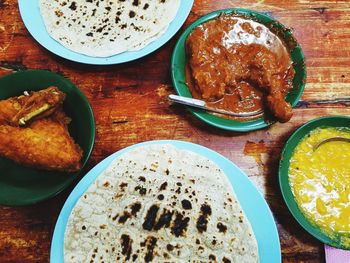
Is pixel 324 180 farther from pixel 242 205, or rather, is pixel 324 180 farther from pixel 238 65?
pixel 238 65

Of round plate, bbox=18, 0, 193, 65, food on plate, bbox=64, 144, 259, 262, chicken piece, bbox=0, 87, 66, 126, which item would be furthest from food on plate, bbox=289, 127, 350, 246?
chicken piece, bbox=0, 87, 66, 126

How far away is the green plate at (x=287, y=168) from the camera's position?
1.82m

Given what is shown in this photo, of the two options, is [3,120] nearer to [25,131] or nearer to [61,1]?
[25,131]

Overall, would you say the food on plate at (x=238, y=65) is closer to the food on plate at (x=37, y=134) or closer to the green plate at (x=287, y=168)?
the green plate at (x=287, y=168)

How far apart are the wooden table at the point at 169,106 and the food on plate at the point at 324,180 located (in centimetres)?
12

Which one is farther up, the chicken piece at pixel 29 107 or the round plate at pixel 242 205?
the chicken piece at pixel 29 107

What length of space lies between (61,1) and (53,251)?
143cm

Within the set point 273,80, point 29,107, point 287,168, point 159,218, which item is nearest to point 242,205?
point 287,168

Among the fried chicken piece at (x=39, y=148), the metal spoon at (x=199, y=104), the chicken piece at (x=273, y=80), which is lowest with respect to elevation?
the fried chicken piece at (x=39, y=148)

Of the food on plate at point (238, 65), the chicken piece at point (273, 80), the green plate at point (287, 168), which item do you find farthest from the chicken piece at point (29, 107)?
the green plate at point (287, 168)

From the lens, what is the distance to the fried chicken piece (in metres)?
1.84

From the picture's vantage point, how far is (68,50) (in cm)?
218

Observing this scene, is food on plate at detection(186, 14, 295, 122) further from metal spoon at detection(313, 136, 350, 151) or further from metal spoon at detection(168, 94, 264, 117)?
metal spoon at detection(313, 136, 350, 151)

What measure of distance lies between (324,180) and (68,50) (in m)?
1.53
